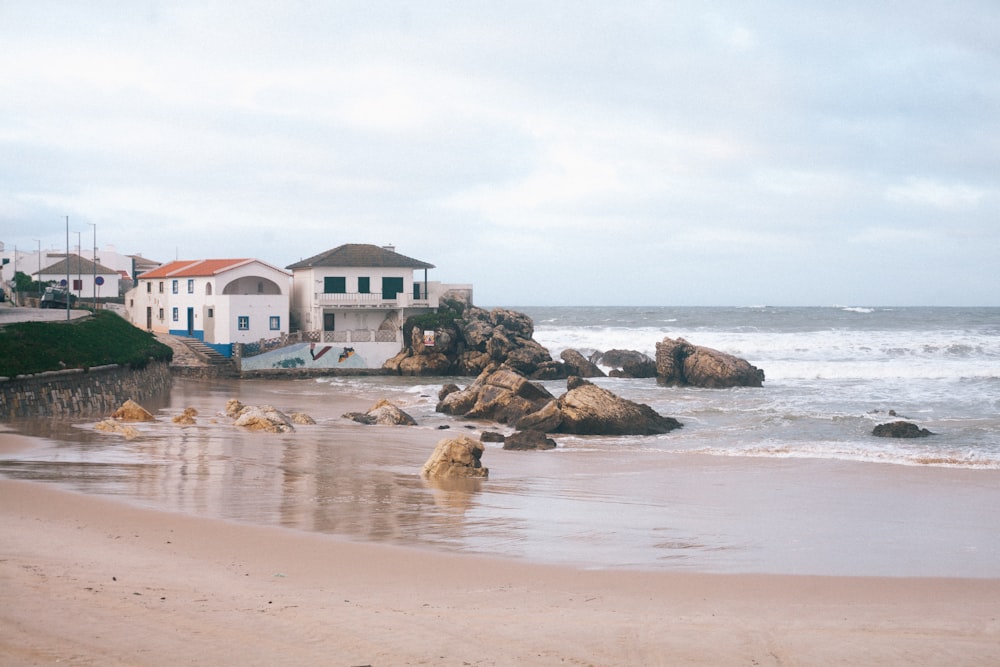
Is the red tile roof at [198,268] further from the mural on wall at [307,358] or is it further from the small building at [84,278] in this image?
the small building at [84,278]

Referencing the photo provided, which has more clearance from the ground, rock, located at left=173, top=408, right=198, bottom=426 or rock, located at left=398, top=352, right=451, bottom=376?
rock, located at left=398, top=352, right=451, bottom=376

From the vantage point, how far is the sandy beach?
6.53m

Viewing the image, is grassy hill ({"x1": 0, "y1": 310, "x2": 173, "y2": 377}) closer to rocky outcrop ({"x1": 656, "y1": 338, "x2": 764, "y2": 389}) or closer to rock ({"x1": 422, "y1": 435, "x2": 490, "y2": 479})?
rock ({"x1": 422, "y1": 435, "x2": 490, "y2": 479})

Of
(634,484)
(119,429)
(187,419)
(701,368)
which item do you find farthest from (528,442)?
(701,368)

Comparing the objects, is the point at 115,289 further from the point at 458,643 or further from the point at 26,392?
the point at 458,643

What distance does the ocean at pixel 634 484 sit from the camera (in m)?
11.1

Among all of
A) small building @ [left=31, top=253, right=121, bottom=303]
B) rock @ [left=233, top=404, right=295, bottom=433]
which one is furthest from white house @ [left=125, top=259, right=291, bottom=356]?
rock @ [left=233, top=404, right=295, bottom=433]

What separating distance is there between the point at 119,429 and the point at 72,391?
5.83m

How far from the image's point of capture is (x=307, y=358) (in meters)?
45.7

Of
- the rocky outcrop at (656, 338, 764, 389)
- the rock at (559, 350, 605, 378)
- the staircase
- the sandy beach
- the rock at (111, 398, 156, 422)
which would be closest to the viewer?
the sandy beach

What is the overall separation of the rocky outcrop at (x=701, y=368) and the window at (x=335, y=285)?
1691cm

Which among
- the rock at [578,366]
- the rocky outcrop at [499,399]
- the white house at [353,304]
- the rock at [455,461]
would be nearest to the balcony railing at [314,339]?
the white house at [353,304]

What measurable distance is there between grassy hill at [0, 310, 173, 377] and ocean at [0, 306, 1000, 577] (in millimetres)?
2131

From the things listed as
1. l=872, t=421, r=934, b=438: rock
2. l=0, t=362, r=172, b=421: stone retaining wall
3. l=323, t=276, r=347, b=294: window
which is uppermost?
l=323, t=276, r=347, b=294: window
